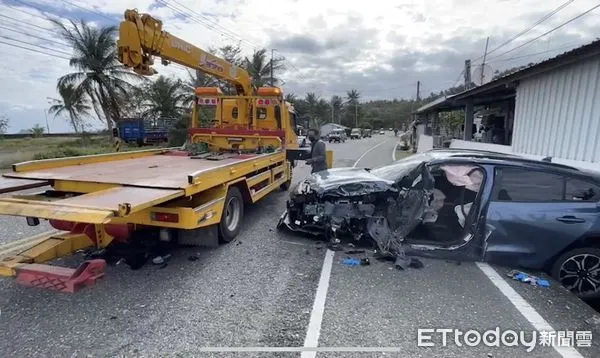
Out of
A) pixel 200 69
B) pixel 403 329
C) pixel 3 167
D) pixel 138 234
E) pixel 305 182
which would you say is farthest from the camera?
pixel 3 167

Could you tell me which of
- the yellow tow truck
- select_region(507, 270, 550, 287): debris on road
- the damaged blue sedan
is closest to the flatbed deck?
the yellow tow truck

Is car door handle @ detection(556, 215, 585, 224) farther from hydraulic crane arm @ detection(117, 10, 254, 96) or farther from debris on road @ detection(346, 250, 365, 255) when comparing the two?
hydraulic crane arm @ detection(117, 10, 254, 96)

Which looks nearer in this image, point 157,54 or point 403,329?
point 403,329

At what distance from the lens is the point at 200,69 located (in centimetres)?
→ 779

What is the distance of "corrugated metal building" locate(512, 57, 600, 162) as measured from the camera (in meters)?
6.74

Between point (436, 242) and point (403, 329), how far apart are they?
168 centimetres

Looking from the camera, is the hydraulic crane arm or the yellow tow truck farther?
the hydraulic crane arm

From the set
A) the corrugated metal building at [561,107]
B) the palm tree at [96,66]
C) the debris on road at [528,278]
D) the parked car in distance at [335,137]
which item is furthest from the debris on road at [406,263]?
the parked car in distance at [335,137]

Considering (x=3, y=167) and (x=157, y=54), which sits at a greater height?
(x=157, y=54)

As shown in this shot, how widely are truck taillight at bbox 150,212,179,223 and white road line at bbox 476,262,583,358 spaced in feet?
12.0

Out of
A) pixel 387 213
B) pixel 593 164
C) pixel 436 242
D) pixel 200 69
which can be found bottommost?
pixel 436 242

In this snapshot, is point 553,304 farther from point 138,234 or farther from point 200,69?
point 200,69

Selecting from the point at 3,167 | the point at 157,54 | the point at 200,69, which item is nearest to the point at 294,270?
the point at 157,54

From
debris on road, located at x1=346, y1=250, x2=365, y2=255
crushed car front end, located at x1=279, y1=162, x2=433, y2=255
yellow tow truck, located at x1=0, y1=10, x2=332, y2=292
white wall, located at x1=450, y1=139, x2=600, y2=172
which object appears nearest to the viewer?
yellow tow truck, located at x1=0, y1=10, x2=332, y2=292
